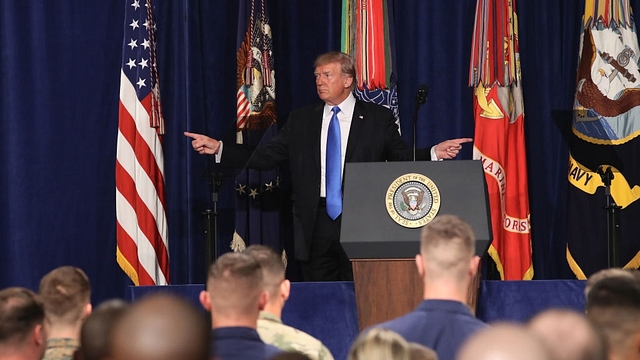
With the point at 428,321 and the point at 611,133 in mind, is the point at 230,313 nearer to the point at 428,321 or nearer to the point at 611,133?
the point at 428,321

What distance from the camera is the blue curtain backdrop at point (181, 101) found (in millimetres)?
7352

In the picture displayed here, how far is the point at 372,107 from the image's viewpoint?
20.0ft

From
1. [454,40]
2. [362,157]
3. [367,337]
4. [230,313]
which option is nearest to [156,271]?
[362,157]

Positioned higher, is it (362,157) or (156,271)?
(362,157)

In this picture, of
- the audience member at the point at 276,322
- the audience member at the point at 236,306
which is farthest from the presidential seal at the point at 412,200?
the audience member at the point at 236,306

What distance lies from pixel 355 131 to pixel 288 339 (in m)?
3.06

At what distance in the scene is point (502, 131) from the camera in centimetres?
717

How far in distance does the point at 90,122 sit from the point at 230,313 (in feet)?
16.2

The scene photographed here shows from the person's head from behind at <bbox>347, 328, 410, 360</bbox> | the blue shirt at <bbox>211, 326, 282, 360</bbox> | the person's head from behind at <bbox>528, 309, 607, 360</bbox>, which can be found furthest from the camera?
the blue shirt at <bbox>211, 326, 282, 360</bbox>

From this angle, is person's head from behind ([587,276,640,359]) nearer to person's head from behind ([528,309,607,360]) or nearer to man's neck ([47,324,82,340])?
person's head from behind ([528,309,607,360])

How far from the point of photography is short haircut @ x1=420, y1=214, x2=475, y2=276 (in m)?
2.99

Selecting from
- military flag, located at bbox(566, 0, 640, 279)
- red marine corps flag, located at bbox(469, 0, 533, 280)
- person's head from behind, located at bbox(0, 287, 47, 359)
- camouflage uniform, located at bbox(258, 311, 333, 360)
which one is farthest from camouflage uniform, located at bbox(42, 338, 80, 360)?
military flag, located at bbox(566, 0, 640, 279)

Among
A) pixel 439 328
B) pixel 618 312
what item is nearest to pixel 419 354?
pixel 439 328

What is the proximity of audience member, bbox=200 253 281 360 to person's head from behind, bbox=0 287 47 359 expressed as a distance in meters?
0.50
